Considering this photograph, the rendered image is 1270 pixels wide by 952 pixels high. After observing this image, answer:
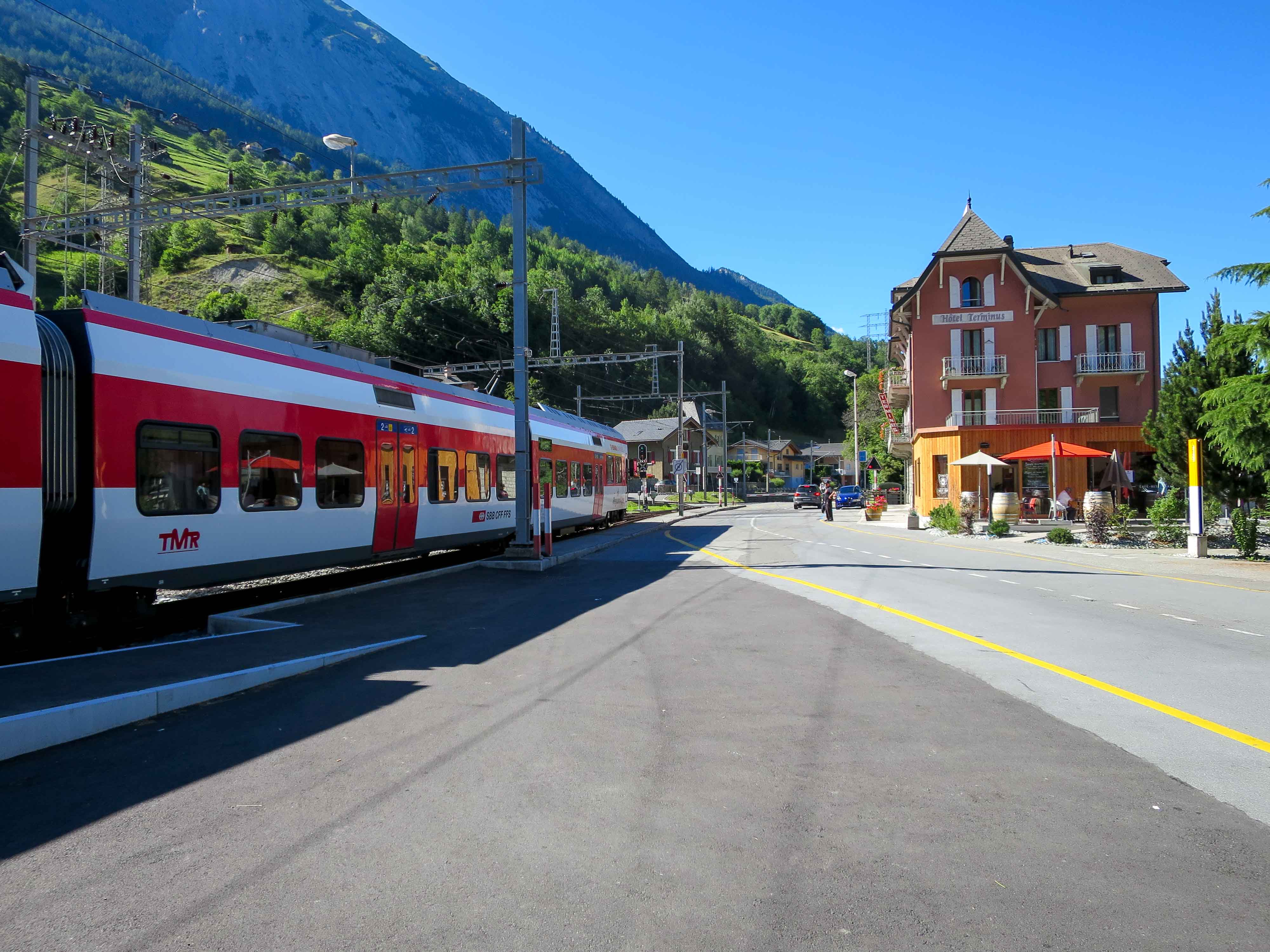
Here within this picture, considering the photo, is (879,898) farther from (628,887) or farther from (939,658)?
(939,658)

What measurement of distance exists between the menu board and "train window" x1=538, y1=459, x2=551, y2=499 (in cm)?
2261

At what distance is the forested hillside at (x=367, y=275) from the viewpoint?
195ft

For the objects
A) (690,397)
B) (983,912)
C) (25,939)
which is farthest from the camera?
(690,397)

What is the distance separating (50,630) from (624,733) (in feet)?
22.2

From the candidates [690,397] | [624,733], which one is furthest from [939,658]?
[690,397]

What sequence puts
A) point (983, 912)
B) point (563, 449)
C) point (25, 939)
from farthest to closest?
1. point (563, 449)
2. point (983, 912)
3. point (25, 939)

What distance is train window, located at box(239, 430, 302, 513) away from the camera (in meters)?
10.4

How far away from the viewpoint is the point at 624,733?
5.50 metres

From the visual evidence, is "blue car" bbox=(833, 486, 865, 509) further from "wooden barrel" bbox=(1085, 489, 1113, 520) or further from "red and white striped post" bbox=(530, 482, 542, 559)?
"red and white striped post" bbox=(530, 482, 542, 559)

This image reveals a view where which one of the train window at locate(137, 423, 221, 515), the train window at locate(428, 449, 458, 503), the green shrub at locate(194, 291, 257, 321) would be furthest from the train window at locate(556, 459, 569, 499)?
the green shrub at locate(194, 291, 257, 321)

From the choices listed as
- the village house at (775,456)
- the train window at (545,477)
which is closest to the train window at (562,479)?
the train window at (545,477)

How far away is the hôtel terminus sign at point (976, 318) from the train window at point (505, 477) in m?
27.1

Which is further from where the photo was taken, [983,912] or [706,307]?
[706,307]

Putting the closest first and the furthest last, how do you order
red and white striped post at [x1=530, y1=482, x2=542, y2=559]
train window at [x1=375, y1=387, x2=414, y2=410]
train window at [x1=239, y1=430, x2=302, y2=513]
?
train window at [x1=239, y1=430, x2=302, y2=513], train window at [x1=375, y1=387, x2=414, y2=410], red and white striped post at [x1=530, y1=482, x2=542, y2=559]
